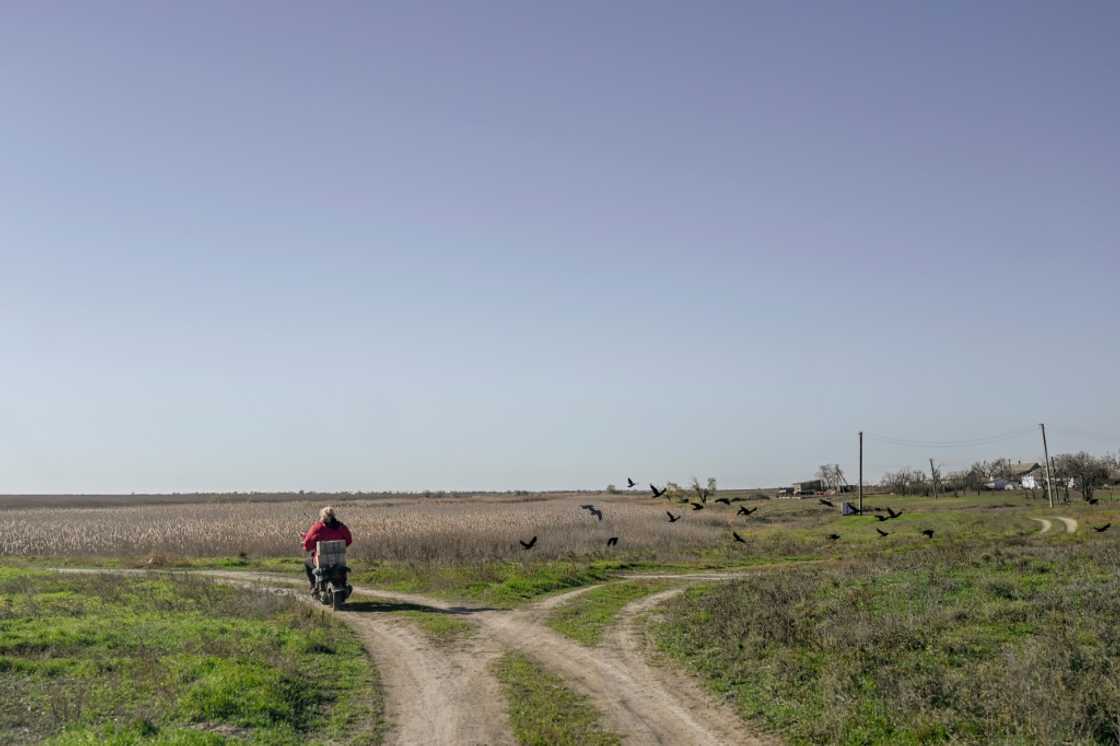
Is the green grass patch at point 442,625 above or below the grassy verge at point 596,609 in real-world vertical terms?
above

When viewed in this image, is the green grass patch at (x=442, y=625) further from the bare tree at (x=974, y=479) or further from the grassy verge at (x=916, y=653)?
the bare tree at (x=974, y=479)

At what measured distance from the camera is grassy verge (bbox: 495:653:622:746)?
11250mm

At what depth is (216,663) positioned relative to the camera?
14.6 meters

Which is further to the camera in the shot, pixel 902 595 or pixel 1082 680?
pixel 902 595

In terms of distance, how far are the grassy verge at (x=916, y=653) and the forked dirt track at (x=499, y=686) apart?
786mm

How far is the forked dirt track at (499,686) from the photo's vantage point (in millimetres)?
11719

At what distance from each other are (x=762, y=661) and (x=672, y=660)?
1794mm

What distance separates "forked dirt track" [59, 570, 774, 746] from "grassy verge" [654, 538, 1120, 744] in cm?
79

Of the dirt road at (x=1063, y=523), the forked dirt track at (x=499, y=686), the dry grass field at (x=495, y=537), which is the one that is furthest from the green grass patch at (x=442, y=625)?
the dirt road at (x=1063, y=523)

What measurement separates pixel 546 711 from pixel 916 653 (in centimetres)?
646

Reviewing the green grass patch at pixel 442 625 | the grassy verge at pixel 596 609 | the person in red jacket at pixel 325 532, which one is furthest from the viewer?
the person in red jacket at pixel 325 532

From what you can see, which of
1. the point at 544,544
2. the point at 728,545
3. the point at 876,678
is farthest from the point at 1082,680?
the point at 728,545

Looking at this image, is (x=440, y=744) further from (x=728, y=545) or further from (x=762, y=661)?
(x=728, y=545)

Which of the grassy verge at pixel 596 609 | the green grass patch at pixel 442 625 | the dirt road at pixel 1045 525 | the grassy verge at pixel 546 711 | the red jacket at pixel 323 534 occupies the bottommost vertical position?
the grassy verge at pixel 546 711
